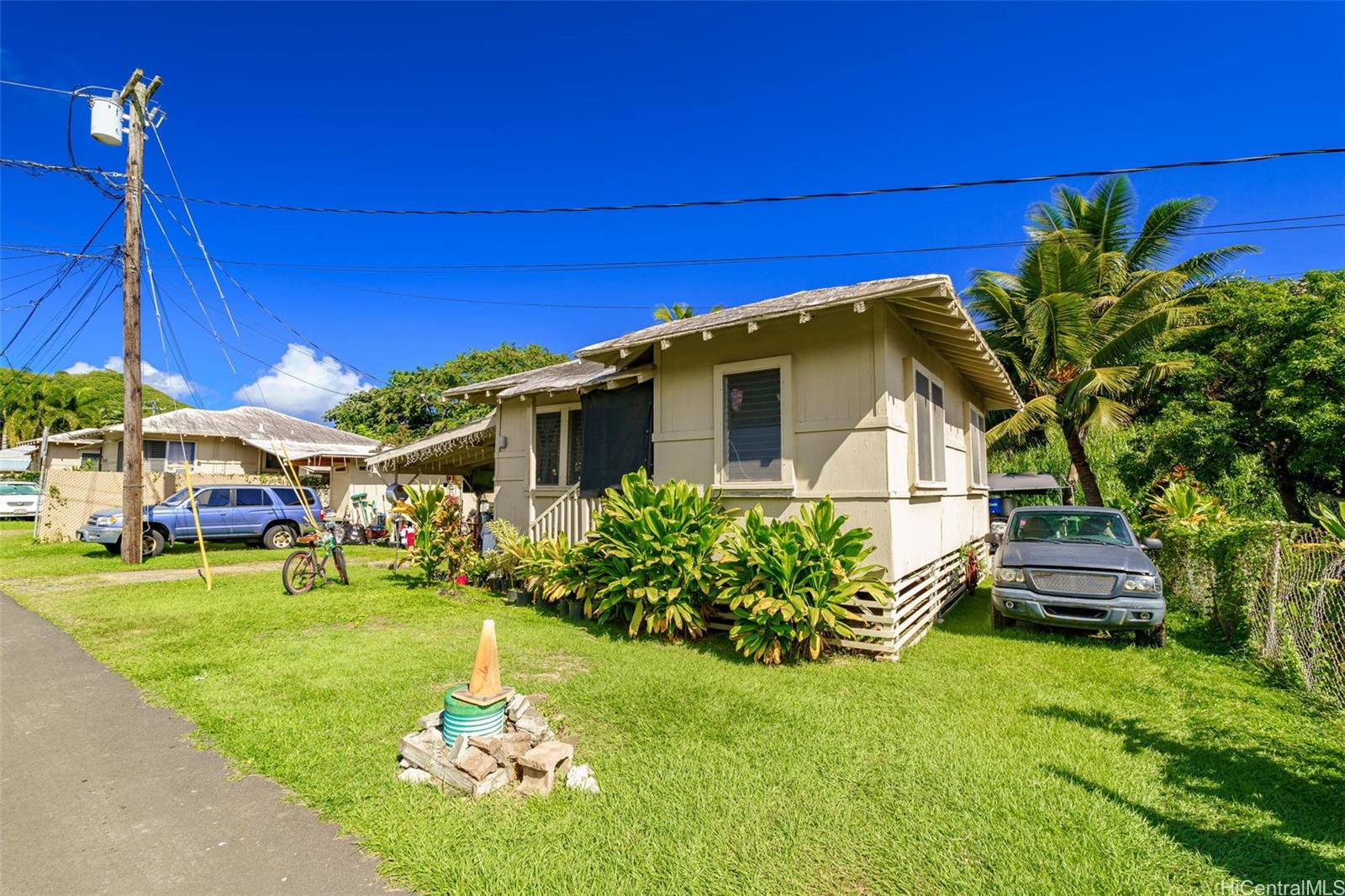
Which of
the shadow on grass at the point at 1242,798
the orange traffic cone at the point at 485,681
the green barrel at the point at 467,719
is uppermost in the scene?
the orange traffic cone at the point at 485,681

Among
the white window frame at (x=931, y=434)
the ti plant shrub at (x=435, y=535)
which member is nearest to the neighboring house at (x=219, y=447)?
the ti plant shrub at (x=435, y=535)

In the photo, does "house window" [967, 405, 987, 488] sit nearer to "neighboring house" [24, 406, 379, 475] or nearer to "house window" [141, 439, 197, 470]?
"neighboring house" [24, 406, 379, 475]

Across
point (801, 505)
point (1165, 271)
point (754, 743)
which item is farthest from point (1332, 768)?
point (1165, 271)

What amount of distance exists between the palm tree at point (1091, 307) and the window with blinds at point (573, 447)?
11.1m

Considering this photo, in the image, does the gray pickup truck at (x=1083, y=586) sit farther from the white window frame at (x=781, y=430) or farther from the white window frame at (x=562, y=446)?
the white window frame at (x=562, y=446)

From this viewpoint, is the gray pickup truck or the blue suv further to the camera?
the blue suv

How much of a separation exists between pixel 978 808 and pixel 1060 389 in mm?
15988

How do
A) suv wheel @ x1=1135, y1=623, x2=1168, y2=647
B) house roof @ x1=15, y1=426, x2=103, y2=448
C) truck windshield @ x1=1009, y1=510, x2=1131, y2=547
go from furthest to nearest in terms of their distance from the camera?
house roof @ x1=15, y1=426, x2=103, y2=448, truck windshield @ x1=1009, y1=510, x2=1131, y2=547, suv wheel @ x1=1135, y1=623, x2=1168, y2=647

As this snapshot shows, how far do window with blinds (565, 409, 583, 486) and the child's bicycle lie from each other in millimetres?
4023

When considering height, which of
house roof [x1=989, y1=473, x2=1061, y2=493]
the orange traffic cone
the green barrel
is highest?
house roof [x1=989, y1=473, x2=1061, y2=493]

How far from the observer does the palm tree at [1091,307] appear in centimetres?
1549

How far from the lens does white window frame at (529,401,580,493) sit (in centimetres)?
1038

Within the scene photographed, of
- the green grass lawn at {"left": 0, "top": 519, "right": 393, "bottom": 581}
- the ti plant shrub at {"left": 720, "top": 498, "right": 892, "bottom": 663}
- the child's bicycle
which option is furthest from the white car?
the ti plant shrub at {"left": 720, "top": 498, "right": 892, "bottom": 663}

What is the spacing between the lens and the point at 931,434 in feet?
27.5
